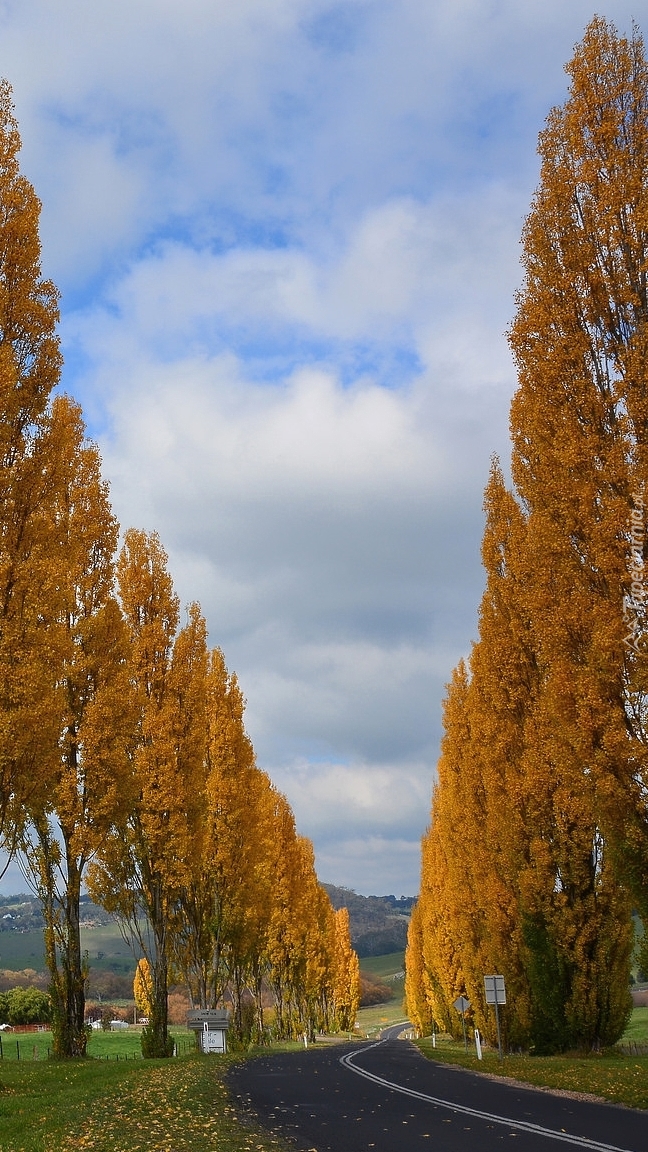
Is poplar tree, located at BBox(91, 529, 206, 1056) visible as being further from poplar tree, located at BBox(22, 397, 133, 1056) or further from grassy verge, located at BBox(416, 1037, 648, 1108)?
grassy verge, located at BBox(416, 1037, 648, 1108)

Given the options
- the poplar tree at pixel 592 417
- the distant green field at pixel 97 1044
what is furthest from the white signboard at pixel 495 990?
the distant green field at pixel 97 1044

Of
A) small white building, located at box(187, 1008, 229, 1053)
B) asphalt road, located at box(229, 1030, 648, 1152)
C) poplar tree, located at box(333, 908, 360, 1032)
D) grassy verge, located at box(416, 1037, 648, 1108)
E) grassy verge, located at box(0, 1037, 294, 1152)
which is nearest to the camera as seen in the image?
asphalt road, located at box(229, 1030, 648, 1152)

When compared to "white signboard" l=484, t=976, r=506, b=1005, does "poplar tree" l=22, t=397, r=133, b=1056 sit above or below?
above

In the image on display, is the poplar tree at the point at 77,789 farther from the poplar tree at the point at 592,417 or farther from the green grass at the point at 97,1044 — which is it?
the green grass at the point at 97,1044

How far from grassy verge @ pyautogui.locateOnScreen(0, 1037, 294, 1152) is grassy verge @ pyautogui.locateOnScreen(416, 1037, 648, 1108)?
257 inches

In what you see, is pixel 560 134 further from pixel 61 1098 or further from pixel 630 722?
pixel 61 1098

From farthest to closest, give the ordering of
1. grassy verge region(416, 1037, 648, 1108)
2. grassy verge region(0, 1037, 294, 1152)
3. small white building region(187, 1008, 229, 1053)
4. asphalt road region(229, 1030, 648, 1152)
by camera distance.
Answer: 1. small white building region(187, 1008, 229, 1053)
2. grassy verge region(416, 1037, 648, 1108)
3. grassy verge region(0, 1037, 294, 1152)
4. asphalt road region(229, 1030, 648, 1152)

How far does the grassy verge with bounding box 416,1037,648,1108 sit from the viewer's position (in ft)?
51.1

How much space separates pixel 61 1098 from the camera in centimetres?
1575

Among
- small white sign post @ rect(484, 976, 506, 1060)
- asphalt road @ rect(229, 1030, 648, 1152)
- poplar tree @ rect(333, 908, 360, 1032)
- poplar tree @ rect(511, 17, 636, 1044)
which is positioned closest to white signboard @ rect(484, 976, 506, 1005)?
small white sign post @ rect(484, 976, 506, 1060)

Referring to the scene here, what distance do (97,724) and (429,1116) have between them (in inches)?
559

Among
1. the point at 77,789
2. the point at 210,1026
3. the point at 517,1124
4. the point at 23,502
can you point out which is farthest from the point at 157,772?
the point at 517,1124

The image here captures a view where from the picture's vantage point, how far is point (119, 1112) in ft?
45.6

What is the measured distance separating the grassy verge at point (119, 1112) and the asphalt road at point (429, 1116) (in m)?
0.68
